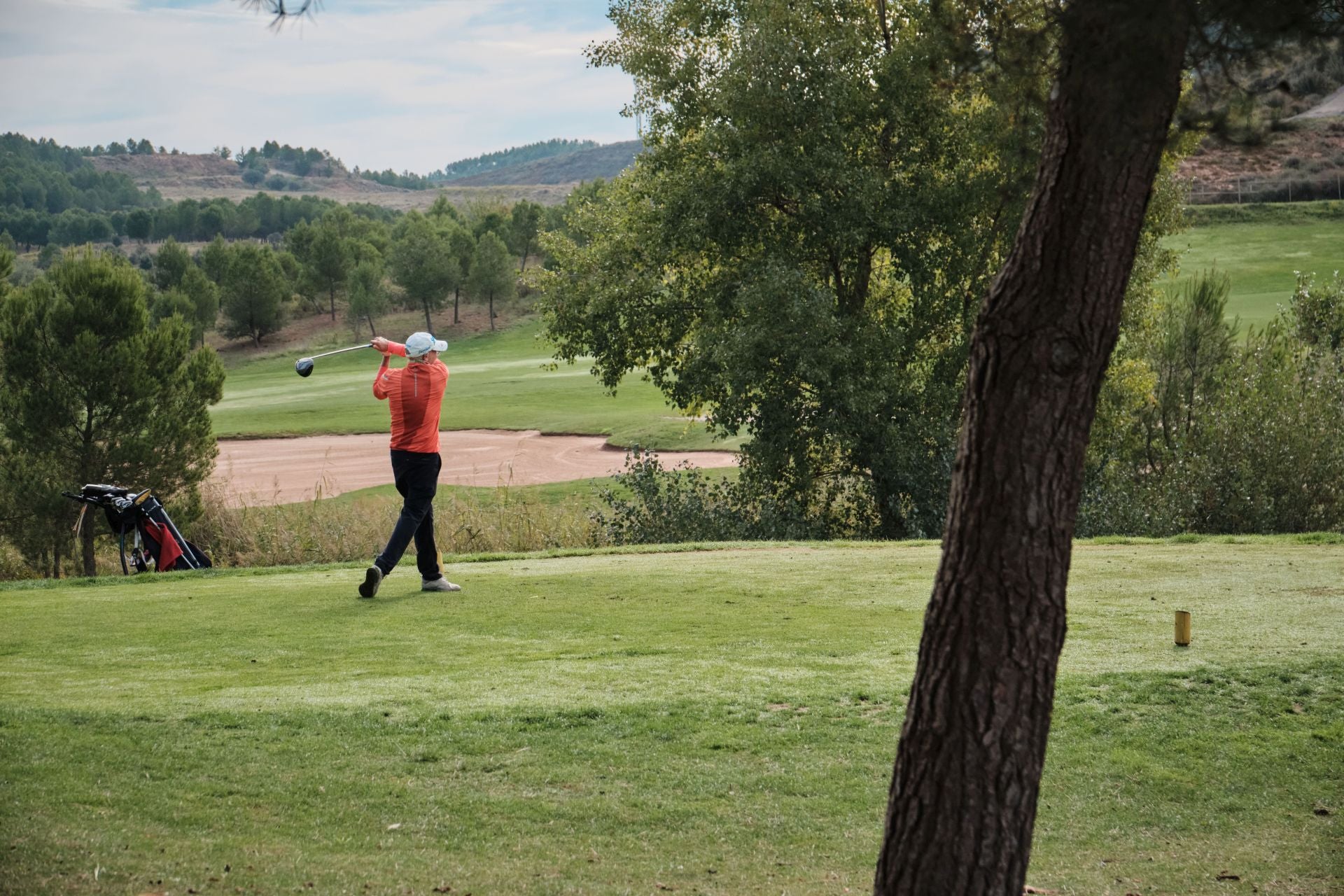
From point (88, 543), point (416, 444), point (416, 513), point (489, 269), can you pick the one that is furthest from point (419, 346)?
point (489, 269)

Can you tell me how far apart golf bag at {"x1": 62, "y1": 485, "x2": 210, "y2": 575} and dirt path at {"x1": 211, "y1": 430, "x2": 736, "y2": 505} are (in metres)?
11.5

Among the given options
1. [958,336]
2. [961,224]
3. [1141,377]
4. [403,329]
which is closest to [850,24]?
[961,224]

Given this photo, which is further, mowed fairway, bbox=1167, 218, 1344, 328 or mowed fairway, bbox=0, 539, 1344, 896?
mowed fairway, bbox=1167, 218, 1344, 328

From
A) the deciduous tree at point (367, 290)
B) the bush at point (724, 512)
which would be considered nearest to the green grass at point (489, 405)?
the deciduous tree at point (367, 290)

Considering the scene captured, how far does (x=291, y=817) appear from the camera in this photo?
545cm

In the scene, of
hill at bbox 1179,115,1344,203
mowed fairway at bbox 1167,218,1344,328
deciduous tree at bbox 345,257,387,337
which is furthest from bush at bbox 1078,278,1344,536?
deciduous tree at bbox 345,257,387,337

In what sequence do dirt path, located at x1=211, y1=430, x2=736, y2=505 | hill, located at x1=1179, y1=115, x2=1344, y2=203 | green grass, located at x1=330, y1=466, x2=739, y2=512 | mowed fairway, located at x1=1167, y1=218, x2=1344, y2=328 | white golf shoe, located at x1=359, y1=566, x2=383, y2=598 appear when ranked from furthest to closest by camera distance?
1. hill, located at x1=1179, y1=115, x2=1344, y2=203
2. mowed fairway, located at x1=1167, y1=218, x2=1344, y2=328
3. dirt path, located at x1=211, y1=430, x2=736, y2=505
4. green grass, located at x1=330, y1=466, x2=739, y2=512
5. white golf shoe, located at x1=359, y1=566, x2=383, y2=598

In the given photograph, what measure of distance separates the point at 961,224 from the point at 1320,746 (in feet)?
52.3

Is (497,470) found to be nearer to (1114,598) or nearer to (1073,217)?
(1114,598)

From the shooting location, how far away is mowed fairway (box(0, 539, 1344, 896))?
5074mm

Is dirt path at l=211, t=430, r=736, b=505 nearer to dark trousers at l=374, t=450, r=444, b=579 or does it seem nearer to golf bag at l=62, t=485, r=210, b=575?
golf bag at l=62, t=485, r=210, b=575

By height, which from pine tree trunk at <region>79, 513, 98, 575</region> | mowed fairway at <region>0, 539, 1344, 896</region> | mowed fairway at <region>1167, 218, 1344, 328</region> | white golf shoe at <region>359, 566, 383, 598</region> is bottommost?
pine tree trunk at <region>79, 513, 98, 575</region>

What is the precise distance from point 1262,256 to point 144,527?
5631 cm

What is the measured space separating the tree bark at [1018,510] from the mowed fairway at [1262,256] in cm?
3930
